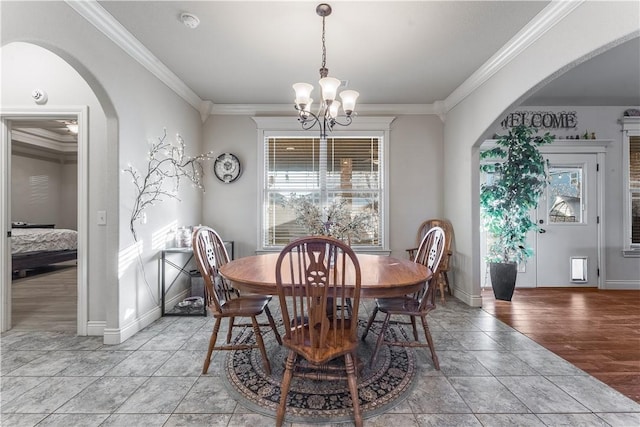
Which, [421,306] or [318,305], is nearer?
[318,305]

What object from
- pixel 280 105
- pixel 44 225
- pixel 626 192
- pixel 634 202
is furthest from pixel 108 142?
pixel 634 202

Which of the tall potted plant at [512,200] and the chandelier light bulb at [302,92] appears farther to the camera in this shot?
the tall potted plant at [512,200]

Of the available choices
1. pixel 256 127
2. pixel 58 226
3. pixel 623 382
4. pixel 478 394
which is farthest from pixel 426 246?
pixel 58 226

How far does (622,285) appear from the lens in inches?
161

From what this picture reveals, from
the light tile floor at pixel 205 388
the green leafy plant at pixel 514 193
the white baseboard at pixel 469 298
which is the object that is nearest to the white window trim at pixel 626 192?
the green leafy plant at pixel 514 193

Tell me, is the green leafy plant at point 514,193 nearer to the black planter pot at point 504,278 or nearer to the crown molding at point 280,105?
the black planter pot at point 504,278

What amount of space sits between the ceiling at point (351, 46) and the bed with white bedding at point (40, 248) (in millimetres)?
4156

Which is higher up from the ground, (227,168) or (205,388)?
(227,168)

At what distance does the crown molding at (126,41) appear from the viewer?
2049mm

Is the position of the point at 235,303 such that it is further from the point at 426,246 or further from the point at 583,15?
the point at 583,15

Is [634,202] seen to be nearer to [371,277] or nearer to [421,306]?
[421,306]

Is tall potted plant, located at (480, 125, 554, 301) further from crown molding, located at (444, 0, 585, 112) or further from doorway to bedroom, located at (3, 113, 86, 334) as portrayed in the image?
doorway to bedroom, located at (3, 113, 86, 334)

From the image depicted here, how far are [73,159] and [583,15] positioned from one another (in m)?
9.80

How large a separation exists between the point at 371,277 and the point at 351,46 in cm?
213
